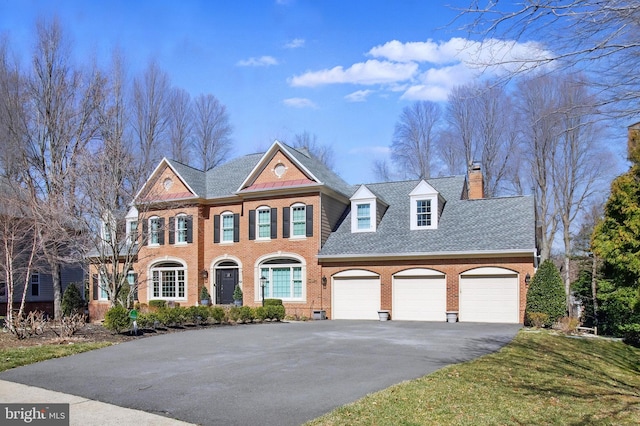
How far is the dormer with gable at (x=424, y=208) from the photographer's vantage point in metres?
25.6

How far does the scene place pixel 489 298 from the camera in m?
22.6

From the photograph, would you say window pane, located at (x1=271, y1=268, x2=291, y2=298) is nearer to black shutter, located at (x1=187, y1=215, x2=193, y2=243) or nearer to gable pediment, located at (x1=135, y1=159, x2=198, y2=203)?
black shutter, located at (x1=187, y1=215, x2=193, y2=243)

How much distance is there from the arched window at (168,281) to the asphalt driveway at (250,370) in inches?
493

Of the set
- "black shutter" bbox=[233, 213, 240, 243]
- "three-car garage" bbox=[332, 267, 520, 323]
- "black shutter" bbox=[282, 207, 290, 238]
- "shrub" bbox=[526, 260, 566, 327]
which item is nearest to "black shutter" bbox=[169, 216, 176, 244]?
"black shutter" bbox=[233, 213, 240, 243]

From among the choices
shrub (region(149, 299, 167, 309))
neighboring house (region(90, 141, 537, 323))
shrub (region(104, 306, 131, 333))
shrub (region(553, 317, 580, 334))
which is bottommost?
shrub (region(149, 299, 167, 309))

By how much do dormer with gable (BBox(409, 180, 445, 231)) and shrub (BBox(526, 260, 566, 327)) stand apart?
5.99m

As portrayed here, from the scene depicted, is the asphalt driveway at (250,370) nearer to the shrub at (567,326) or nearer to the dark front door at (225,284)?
the shrub at (567,326)

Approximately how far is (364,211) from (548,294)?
9.99m

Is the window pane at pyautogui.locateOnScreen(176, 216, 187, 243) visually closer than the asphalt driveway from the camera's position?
No

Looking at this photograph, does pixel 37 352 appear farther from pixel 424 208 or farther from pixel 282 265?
pixel 424 208

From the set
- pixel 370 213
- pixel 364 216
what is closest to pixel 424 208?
pixel 370 213

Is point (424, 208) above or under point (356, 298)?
above

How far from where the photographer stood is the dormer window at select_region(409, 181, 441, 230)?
1006 inches

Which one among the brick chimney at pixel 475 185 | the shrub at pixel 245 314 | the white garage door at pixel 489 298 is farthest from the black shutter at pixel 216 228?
the brick chimney at pixel 475 185
